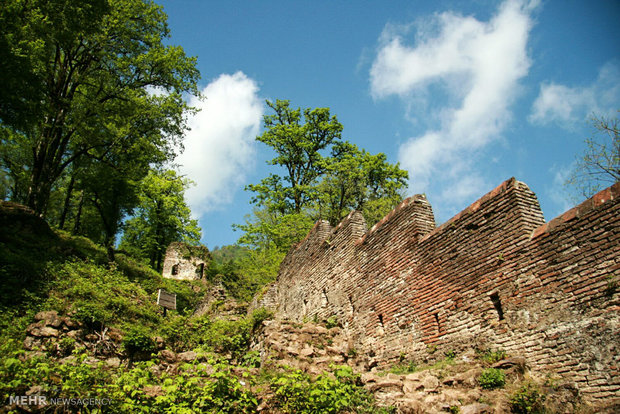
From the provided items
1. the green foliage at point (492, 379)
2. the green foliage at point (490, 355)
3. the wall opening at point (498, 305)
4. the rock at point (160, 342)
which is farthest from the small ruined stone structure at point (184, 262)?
the green foliage at point (492, 379)

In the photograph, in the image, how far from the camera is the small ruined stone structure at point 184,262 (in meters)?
31.2

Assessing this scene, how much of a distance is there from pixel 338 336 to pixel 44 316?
23.4ft

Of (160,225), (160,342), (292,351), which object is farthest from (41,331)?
(160,225)

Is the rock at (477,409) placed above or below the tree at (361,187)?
below

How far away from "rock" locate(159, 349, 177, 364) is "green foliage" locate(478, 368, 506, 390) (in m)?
7.32

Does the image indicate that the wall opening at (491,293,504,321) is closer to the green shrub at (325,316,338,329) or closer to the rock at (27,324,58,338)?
the green shrub at (325,316,338,329)

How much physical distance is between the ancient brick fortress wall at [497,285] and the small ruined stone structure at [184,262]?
23.3 m

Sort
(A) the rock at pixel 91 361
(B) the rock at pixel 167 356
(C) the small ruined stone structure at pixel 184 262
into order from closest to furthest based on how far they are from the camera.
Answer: (A) the rock at pixel 91 361
(B) the rock at pixel 167 356
(C) the small ruined stone structure at pixel 184 262

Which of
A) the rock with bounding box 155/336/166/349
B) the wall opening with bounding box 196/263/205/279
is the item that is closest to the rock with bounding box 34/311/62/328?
the rock with bounding box 155/336/166/349

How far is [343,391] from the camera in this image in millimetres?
6344

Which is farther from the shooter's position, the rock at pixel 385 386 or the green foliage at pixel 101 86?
the green foliage at pixel 101 86

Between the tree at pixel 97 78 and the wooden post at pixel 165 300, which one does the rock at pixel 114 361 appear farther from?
the tree at pixel 97 78

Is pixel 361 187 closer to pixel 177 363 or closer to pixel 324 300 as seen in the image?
pixel 324 300

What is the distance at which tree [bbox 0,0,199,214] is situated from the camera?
14.1m
